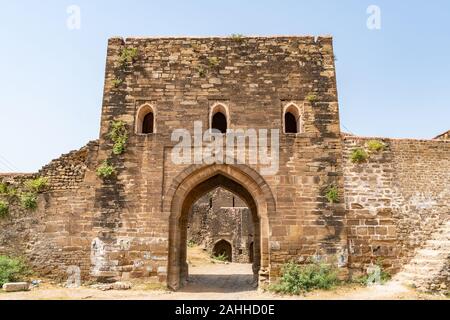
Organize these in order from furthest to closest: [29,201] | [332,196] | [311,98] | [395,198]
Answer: [29,201], [395,198], [311,98], [332,196]

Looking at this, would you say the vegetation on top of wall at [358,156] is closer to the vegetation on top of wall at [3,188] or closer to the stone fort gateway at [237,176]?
the stone fort gateway at [237,176]

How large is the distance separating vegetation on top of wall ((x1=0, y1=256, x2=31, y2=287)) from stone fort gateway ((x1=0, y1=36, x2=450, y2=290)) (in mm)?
294

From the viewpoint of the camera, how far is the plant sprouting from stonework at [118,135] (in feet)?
39.3

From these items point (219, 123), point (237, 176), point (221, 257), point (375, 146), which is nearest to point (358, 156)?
point (375, 146)

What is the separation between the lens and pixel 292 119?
12.8 m

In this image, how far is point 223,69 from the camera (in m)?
12.6

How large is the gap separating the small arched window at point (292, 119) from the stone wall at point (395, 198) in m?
1.69

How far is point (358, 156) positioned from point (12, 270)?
1144 centimetres

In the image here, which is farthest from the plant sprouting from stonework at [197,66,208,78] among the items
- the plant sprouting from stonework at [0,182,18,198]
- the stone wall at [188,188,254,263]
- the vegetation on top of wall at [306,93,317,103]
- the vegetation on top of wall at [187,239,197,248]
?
the vegetation on top of wall at [187,239,197,248]

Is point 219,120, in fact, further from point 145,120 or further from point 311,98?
point 311,98

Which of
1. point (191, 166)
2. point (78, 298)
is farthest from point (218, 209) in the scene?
point (78, 298)

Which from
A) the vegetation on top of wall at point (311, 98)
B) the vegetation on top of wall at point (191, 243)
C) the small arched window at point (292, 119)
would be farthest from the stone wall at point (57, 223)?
the vegetation on top of wall at point (191, 243)

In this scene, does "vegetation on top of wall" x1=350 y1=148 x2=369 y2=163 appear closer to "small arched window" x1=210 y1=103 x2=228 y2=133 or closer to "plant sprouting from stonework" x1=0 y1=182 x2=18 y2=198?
"small arched window" x1=210 y1=103 x2=228 y2=133

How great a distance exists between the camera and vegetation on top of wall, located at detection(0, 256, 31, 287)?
37.9 ft
